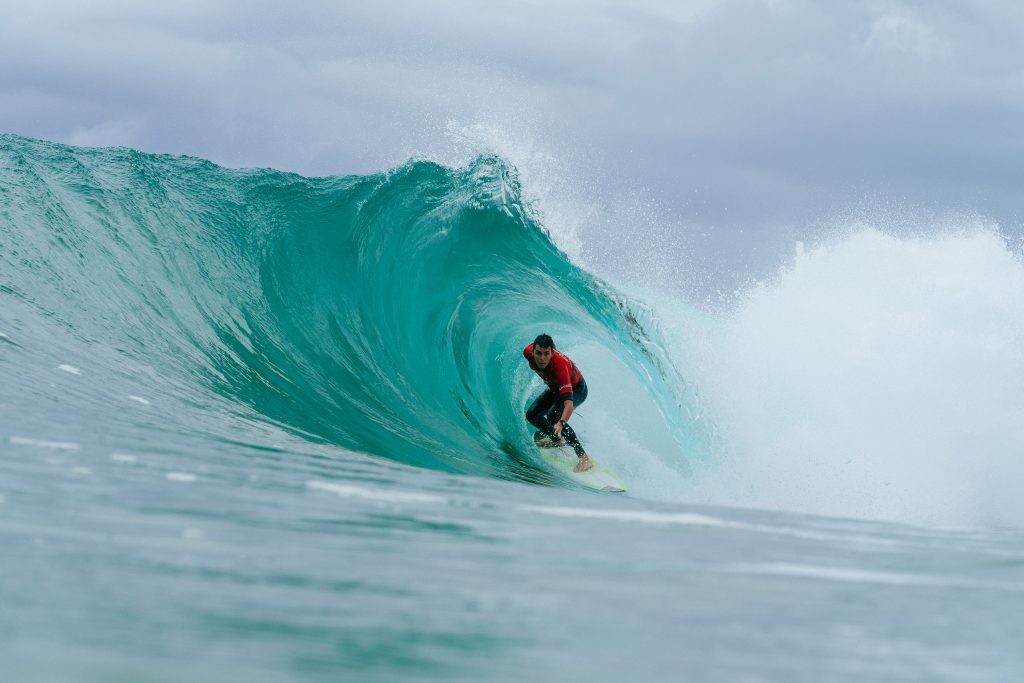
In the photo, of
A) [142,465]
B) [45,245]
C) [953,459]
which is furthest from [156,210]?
[953,459]

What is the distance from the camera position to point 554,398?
331 inches

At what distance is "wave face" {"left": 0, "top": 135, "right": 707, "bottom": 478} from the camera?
7.55 metres

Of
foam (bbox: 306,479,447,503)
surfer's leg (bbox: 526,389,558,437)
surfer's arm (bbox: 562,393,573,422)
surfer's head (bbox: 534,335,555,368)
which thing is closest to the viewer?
foam (bbox: 306,479,447,503)

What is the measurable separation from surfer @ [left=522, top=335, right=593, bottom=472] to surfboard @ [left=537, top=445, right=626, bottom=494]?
5cm

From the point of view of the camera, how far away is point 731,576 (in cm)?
270

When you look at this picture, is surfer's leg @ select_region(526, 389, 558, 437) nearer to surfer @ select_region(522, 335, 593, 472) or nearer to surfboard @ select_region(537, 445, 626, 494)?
surfer @ select_region(522, 335, 593, 472)

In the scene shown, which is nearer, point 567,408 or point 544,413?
point 567,408

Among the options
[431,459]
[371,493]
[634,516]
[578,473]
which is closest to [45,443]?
[371,493]

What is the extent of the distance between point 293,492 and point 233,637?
5.35 ft

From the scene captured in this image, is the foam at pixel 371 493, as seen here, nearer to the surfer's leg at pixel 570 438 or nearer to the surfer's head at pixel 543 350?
the surfer's head at pixel 543 350

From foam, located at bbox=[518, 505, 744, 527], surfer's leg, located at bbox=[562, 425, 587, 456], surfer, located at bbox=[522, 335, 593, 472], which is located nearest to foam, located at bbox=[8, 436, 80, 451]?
foam, located at bbox=[518, 505, 744, 527]

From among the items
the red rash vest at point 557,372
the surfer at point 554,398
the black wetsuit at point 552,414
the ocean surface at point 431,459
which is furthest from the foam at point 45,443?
the black wetsuit at point 552,414

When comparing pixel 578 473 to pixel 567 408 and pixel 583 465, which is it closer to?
pixel 583 465

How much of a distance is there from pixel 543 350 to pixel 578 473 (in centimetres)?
106
